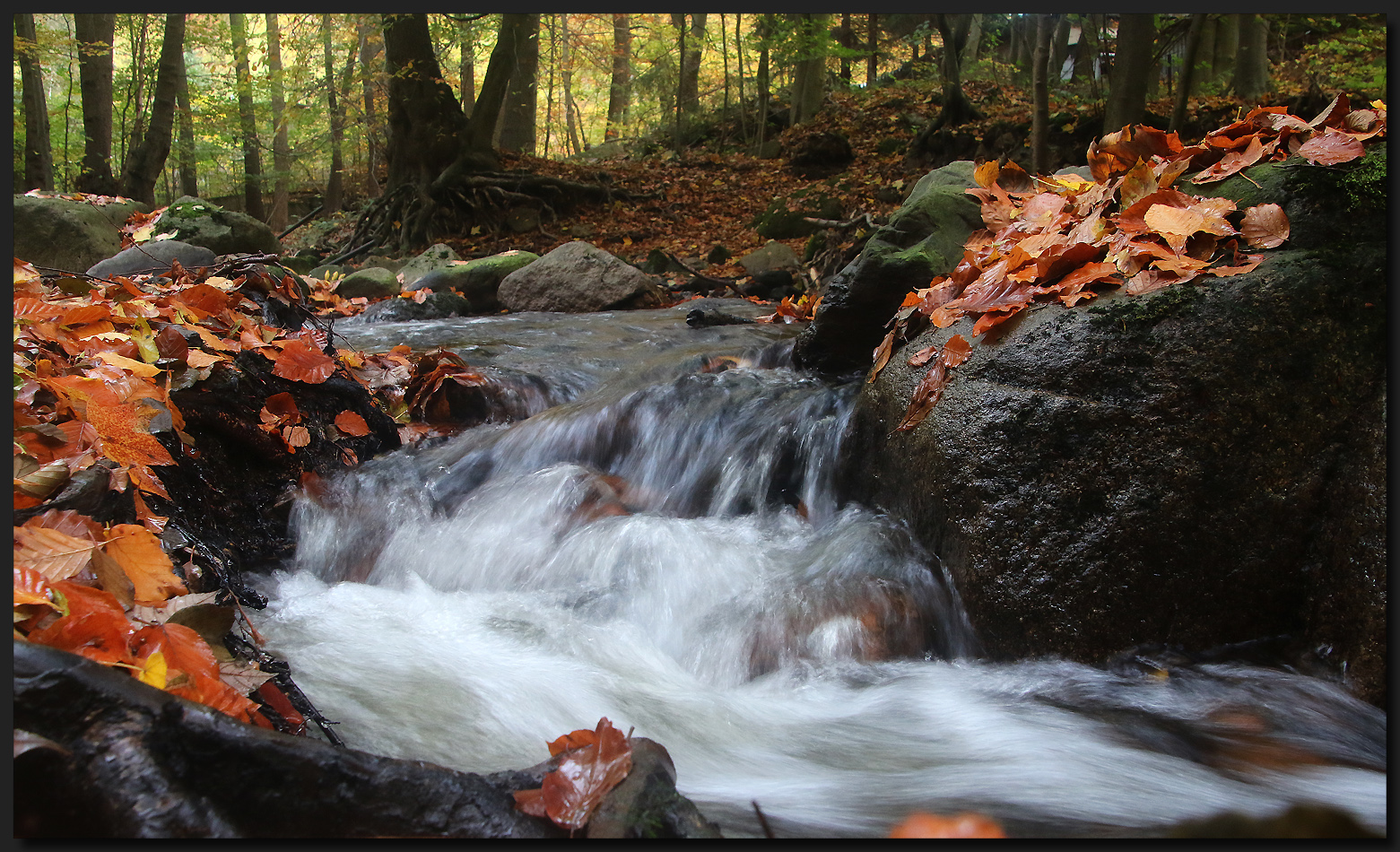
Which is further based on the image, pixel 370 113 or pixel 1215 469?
pixel 370 113

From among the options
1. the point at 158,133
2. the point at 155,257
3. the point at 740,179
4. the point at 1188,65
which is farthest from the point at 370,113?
the point at 1188,65

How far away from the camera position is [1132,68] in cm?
804

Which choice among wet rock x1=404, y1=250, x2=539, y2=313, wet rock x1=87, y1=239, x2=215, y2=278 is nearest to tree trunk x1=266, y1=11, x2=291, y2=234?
wet rock x1=404, y1=250, x2=539, y2=313

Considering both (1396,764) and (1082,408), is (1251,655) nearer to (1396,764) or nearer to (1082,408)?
(1396,764)

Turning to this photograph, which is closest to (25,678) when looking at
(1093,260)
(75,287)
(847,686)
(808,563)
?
(847,686)

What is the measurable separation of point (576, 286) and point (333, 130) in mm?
11000

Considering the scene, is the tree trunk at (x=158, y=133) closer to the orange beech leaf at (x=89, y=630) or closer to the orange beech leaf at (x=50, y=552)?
→ the orange beech leaf at (x=50, y=552)

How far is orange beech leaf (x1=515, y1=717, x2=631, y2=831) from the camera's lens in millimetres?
1163

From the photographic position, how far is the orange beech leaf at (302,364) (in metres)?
3.21

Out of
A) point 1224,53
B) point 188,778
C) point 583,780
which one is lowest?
point 583,780

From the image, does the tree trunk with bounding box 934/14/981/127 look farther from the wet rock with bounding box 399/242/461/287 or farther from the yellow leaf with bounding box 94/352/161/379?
the yellow leaf with bounding box 94/352/161/379

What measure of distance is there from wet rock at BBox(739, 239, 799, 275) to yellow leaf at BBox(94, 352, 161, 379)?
26.9 feet

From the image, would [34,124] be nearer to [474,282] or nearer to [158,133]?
[158,133]

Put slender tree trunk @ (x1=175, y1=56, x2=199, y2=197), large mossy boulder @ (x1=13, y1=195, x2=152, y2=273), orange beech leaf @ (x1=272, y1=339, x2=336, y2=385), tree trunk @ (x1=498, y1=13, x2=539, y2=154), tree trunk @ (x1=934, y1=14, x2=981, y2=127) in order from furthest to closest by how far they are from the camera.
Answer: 1. tree trunk @ (x1=498, y1=13, x2=539, y2=154)
2. slender tree trunk @ (x1=175, y1=56, x2=199, y2=197)
3. tree trunk @ (x1=934, y1=14, x2=981, y2=127)
4. large mossy boulder @ (x1=13, y1=195, x2=152, y2=273)
5. orange beech leaf @ (x1=272, y1=339, x2=336, y2=385)
